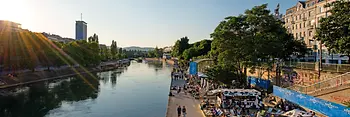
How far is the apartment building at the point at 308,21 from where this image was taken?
50.7 m

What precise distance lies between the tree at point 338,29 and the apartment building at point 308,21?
28.1 metres

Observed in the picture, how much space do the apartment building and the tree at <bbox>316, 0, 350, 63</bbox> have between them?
92.3ft

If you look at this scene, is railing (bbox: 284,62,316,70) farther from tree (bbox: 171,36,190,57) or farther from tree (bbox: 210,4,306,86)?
tree (bbox: 171,36,190,57)

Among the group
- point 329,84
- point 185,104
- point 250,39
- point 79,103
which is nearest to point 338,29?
point 329,84

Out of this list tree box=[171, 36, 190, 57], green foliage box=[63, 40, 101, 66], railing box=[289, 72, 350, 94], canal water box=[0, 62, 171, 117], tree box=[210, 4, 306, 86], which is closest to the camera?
railing box=[289, 72, 350, 94]

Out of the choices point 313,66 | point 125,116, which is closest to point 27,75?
point 125,116

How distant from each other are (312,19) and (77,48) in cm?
6514

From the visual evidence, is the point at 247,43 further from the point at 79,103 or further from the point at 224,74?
the point at 79,103

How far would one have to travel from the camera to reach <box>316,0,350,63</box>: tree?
20.7m

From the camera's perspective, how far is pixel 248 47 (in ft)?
109

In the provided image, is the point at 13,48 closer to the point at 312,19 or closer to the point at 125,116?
the point at 125,116

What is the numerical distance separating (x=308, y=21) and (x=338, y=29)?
128 ft

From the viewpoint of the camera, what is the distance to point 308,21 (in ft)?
190

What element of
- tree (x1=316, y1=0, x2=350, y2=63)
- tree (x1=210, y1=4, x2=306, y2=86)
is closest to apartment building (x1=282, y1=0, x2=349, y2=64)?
tree (x1=210, y1=4, x2=306, y2=86)
